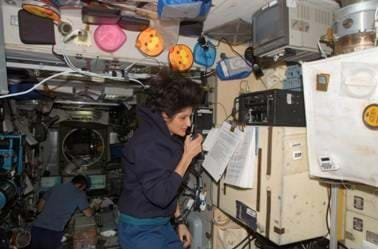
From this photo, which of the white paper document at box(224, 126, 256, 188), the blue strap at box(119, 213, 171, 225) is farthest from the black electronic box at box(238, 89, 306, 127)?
the blue strap at box(119, 213, 171, 225)

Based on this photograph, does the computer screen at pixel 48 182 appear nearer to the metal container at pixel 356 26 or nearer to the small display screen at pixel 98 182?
the small display screen at pixel 98 182

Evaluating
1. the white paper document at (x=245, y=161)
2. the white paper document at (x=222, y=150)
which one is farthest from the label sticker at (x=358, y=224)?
the white paper document at (x=222, y=150)

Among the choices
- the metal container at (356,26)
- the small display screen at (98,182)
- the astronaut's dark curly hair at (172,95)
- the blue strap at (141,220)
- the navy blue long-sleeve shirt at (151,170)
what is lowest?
the small display screen at (98,182)

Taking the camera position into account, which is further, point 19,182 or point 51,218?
point 19,182

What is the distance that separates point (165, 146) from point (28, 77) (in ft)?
5.77

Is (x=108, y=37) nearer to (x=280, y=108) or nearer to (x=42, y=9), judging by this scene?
(x=42, y=9)

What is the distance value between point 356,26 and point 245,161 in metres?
0.84

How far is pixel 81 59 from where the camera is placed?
5.90 ft

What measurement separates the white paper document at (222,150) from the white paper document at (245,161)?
0.12ft

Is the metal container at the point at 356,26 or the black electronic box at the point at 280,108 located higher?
the metal container at the point at 356,26

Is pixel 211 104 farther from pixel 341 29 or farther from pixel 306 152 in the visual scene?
pixel 341 29

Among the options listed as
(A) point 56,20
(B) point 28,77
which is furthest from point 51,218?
(A) point 56,20

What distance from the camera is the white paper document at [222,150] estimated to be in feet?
5.58

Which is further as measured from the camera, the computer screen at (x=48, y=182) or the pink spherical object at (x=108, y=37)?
the computer screen at (x=48, y=182)
